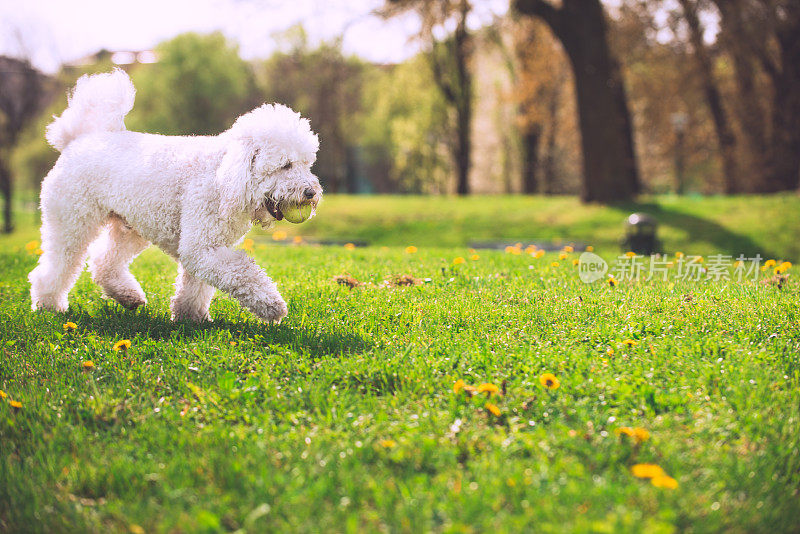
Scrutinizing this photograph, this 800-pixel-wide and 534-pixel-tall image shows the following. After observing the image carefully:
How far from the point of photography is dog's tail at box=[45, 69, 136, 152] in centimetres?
509

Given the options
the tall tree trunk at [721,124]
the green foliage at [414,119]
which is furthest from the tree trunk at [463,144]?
the tall tree trunk at [721,124]

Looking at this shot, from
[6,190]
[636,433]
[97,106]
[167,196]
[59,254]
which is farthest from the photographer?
[6,190]

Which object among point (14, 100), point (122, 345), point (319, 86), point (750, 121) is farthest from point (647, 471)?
point (319, 86)

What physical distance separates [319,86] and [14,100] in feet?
59.2

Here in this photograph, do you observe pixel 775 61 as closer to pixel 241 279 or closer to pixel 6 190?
pixel 241 279

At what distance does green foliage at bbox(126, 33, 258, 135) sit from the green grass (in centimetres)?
3772

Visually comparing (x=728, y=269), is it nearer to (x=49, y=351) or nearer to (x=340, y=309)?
(x=340, y=309)

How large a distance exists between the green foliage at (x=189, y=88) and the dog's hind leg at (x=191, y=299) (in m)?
37.0

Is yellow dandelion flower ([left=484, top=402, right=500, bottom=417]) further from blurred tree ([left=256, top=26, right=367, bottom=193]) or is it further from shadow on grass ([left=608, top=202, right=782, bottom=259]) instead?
blurred tree ([left=256, top=26, right=367, bottom=193])

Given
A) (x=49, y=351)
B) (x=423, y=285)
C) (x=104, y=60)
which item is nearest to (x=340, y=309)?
(x=423, y=285)

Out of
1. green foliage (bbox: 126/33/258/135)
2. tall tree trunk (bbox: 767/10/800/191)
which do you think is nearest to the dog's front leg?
tall tree trunk (bbox: 767/10/800/191)

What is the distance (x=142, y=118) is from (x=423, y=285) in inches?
1539

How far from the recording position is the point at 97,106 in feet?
16.8

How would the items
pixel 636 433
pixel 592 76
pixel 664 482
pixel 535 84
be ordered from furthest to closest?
pixel 535 84 → pixel 592 76 → pixel 636 433 → pixel 664 482
